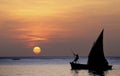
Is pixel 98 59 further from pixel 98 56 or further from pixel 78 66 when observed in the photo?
pixel 78 66

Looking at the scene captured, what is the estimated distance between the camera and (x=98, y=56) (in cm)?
6425

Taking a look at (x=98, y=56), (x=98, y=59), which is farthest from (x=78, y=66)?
(x=98, y=56)

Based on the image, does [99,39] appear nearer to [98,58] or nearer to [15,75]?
[98,58]

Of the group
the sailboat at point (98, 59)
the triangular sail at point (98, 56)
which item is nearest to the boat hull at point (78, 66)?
the sailboat at point (98, 59)

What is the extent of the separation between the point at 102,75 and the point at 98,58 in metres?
9.46

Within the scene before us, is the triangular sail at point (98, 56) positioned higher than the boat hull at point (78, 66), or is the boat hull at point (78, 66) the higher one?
the triangular sail at point (98, 56)

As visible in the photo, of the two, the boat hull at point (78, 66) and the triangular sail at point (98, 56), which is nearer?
the triangular sail at point (98, 56)

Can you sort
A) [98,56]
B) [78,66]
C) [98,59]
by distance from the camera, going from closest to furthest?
[98,56]
[98,59]
[78,66]

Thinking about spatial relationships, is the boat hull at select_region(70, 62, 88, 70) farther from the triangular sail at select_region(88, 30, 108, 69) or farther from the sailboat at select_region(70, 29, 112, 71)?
the triangular sail at select_region(88, 30, 108, 69)

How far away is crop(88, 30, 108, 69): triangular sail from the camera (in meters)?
63.9

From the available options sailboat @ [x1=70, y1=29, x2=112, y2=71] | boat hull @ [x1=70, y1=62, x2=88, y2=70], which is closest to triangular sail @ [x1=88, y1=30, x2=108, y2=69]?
sailboat @ [x1=70, y1=29, x2=112, y2=71]

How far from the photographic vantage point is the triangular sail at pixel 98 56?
210ft

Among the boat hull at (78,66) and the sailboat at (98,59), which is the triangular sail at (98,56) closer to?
the sailboat at (98,59)

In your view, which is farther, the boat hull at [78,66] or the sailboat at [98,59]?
the boat hull at [78,66]
